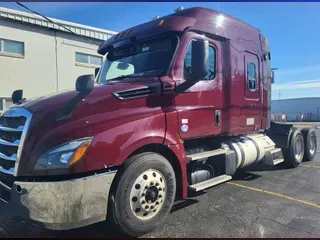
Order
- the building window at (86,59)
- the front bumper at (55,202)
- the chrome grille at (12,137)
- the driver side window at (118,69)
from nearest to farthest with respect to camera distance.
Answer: the front bumper at (55,202) → the chrome grille at (12,137) → the driver side window at (118,69) → the building window at (86,59)

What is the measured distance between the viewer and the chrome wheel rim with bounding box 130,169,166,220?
386cm

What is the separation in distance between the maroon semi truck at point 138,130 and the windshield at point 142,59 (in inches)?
0.7

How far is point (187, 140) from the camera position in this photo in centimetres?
499

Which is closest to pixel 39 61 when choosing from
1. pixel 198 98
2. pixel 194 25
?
pixel 194 25

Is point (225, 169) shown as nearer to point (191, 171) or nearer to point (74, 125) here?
point (191, 171)

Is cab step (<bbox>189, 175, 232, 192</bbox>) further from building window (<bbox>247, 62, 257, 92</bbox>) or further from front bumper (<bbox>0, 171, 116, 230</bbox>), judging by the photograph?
building window (<bbox>247, 62, 257, 92</bbox>)

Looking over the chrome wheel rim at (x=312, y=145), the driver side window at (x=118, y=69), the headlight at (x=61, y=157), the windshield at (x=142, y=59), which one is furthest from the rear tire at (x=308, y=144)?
the headlight at (x=61, y=157)

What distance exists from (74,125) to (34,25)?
43.1 feet

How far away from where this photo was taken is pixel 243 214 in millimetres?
4684

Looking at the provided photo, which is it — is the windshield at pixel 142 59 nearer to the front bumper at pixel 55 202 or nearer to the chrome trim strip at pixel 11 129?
the chrome trim strip at pixel 11 129

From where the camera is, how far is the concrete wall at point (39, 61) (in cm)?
1426

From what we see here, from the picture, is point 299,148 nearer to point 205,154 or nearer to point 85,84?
point 205,154

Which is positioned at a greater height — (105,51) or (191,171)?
(105,51)

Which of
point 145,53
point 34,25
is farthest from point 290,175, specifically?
point 34,25
